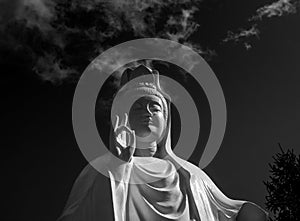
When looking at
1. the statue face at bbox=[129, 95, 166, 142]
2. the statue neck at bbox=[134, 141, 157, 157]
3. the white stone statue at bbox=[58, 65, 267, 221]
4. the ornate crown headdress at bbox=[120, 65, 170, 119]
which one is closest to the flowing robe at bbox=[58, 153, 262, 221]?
the white stone statue at bbox=[58, 65, 267, 221]

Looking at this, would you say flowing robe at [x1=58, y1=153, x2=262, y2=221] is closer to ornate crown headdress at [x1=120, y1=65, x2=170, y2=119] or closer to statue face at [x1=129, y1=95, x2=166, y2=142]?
statue face at [x1=129, y1=95, x2=166, y2=142]

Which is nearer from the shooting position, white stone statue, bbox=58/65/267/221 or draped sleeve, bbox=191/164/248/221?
white stone statue, bbox=58/65/267/221

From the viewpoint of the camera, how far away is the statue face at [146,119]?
529cm

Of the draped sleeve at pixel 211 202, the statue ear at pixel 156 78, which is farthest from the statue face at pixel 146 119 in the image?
the draped sleeve at pixel 211 202

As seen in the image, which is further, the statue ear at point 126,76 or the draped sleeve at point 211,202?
the statue ear at point 126,76

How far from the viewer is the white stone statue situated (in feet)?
14.5

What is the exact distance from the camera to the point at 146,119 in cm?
532

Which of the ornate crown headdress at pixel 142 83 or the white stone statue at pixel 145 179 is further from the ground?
the ornate crown headdress at pixel 142 83

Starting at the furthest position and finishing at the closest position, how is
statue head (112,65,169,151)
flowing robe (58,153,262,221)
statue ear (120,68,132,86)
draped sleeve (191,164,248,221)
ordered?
statue ear (120,68,132,86) → statue head (112,65,169,151) → draped sleeve (191,164,248,221) → flowing robe (58,153,262,221)

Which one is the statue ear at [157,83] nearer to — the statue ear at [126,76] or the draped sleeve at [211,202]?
the statue ear at [126,76]

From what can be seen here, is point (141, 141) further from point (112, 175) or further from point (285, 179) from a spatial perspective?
point (285, 179)

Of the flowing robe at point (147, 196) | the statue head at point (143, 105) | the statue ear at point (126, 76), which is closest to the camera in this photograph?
the flowing robe at point (147, 196)

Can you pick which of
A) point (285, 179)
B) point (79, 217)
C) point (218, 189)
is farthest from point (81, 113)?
point (285, 179)

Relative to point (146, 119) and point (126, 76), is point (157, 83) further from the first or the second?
point (146, 119)
